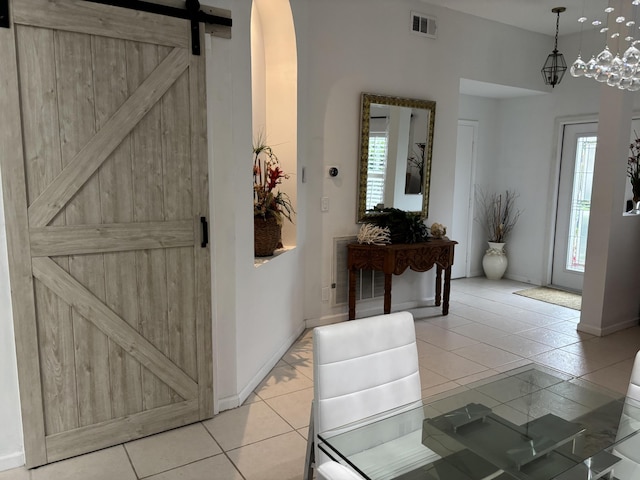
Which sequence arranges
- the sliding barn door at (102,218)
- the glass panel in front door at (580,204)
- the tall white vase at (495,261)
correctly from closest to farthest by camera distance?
the sliding barn door at (102,218)
the glass panel in front door at (580,204)
the tall white vase at (495,261)

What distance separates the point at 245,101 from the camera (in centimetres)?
293

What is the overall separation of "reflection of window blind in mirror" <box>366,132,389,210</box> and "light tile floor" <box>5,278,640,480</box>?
1297 mm

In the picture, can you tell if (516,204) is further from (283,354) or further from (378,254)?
(283,354)

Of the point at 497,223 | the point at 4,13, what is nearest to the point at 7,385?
the point at 4,13

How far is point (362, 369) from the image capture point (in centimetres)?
182

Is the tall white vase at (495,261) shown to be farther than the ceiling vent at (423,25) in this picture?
Yes

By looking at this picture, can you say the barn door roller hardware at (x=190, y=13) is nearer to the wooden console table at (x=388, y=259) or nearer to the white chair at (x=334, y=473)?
the white chair at (x=334, y=473)

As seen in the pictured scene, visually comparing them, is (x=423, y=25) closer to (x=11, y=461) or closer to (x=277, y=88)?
(x=277, y=88)

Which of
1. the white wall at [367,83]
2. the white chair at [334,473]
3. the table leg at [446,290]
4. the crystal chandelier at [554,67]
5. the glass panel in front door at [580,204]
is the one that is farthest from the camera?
the glass panel in front door at [580,204]

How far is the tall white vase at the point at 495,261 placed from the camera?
661cm

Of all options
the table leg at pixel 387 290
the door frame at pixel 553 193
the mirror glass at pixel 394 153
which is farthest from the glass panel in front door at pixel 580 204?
the table leg at pixel 387 290

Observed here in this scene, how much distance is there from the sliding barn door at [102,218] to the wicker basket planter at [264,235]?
81cm

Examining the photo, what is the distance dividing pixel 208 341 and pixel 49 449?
0.92 metres

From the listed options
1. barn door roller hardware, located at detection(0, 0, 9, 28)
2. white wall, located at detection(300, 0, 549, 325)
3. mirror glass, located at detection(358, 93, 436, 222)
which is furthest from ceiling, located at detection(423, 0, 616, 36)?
barn door roller hardware, located at detection(0, 0, 9, 28)
